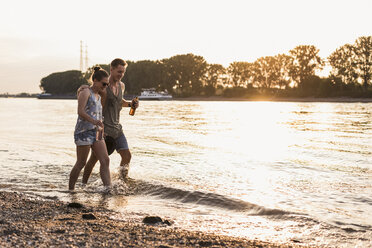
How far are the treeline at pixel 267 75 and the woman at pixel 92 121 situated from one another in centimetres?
8236

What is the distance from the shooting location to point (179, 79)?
428 feet

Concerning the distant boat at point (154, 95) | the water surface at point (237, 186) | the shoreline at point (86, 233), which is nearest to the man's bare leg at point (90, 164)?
the water surface at point (237, 186)

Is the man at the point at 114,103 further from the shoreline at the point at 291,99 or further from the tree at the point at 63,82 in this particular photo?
the tree at the point at 63,82

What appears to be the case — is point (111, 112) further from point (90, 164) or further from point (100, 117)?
point (90, 164)

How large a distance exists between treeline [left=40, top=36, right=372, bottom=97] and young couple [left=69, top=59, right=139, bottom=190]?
8176 centimetres

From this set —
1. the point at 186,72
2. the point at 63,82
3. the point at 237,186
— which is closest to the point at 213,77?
the point at 186,72

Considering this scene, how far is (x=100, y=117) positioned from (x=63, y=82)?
179101mm

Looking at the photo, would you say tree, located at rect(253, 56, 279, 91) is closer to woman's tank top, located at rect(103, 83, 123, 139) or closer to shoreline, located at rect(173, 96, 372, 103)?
shoreline, located at rect(173, 96, 372, 103)

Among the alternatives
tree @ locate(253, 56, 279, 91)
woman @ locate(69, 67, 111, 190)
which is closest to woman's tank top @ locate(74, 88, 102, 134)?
woman @ locate(69, 67, 111, 190)

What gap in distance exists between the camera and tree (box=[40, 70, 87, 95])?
171300mm

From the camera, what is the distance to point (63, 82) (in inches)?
6954

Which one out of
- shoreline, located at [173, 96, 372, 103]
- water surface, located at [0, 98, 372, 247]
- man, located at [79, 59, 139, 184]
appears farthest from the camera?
shoreline, located at [173, 96, 372, 103]

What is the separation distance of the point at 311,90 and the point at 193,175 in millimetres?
89558

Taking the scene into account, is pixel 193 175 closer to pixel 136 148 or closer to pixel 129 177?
pixel 129 177
